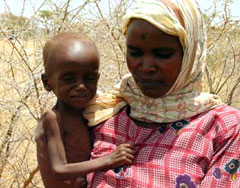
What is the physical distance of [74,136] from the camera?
6.03 ft

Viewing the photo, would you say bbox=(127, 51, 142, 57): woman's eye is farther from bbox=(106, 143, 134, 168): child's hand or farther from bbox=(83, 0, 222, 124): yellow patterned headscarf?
bbox=(106, 143, 134, 168): child's hand

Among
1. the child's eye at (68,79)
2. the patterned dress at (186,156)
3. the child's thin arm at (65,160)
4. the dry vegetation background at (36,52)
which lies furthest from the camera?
the dry vegetation background at (36,52)

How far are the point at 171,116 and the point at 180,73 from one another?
172 millimetres

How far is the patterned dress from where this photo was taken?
1604mm

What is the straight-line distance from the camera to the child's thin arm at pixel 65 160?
67.4 inches

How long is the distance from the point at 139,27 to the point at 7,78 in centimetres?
245

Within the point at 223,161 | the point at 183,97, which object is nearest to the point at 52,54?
the point at 183,97

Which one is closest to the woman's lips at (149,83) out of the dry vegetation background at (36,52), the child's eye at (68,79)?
the child's eye at (68,79)

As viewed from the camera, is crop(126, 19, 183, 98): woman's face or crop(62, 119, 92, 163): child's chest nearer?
crop(126, 19, 183, 98): woman's face

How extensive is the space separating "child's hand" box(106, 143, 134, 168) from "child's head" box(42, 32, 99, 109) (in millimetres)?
247

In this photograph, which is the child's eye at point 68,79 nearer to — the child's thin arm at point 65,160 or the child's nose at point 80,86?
the child's nose at point 80,86

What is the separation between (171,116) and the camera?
1745mm

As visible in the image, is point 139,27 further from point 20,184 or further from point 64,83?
point 20,184

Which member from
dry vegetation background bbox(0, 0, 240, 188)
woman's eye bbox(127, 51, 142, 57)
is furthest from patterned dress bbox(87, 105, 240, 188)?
dry vegetation background bbox(0, 0, 240, 188)
